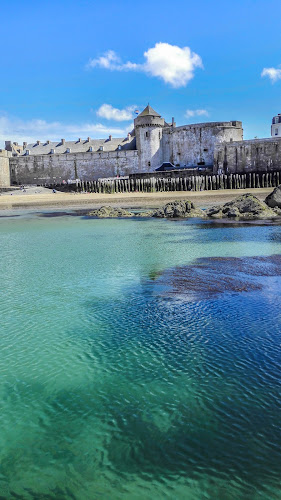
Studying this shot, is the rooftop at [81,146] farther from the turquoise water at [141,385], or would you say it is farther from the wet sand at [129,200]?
the turquoise water at [141,385]

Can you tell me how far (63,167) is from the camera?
6650 centimetres

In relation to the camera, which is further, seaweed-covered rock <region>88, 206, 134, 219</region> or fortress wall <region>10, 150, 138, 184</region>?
fortress wall <region>10, 150, 138, 184</region>

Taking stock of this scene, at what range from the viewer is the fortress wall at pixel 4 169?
64338 millimetres

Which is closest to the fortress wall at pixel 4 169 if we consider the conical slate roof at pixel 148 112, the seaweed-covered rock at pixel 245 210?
the conical slate roof at pixel 148 112

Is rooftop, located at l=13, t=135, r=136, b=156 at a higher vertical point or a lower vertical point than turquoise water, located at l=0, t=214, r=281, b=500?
higher

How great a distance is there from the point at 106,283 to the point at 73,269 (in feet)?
6.50

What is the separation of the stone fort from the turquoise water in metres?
43.3

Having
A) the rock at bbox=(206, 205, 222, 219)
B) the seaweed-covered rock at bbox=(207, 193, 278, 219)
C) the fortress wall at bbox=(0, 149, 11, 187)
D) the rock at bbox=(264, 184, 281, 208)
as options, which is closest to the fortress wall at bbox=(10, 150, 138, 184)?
the fortress wall at bbox=(0, 149, 11, 187)

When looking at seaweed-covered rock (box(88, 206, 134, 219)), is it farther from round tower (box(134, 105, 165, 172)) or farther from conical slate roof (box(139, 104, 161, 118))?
conical slate roof (box(139, 104, 161, 118))

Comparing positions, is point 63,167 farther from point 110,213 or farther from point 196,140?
point 110,213

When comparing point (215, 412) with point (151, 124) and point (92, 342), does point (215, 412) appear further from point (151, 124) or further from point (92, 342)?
point (151, 124)

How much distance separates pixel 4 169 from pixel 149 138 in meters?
24.2

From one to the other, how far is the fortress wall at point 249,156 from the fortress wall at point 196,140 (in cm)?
535

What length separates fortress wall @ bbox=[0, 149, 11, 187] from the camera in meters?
64.3
